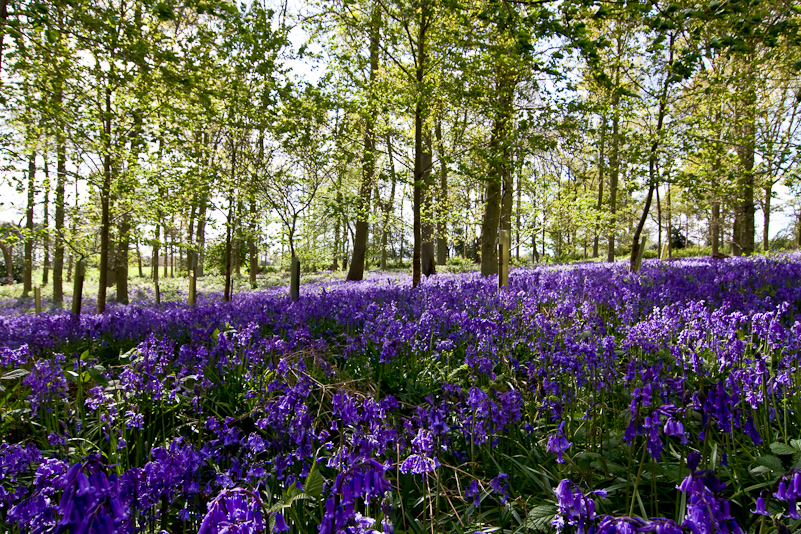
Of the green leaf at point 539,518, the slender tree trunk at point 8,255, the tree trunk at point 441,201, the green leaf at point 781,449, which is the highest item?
the tree trunk at point 441,201

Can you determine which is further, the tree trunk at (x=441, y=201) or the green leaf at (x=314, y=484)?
the tree trunk at (x=441, y=201)

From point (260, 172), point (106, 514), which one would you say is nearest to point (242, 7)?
point (260, 172)

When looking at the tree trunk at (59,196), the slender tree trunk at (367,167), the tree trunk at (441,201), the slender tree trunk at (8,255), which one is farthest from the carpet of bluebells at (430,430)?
the slender tree trunk at (8,255)

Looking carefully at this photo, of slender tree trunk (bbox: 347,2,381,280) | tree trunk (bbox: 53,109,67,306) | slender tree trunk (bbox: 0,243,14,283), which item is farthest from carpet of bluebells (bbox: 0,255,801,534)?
slender tree trunk (bbox: 0,243,14,283)

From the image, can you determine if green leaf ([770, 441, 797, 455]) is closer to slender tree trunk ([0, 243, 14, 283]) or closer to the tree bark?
the tree bark

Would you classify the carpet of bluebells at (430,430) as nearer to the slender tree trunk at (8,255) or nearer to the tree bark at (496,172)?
the tree bark at (496,172)

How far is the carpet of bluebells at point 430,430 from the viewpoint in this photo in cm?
147

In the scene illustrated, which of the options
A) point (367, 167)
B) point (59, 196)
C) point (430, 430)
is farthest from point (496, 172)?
point (59, 196)

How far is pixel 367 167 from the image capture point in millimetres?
11414

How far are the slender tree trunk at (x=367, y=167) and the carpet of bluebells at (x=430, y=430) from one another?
4.91 metres

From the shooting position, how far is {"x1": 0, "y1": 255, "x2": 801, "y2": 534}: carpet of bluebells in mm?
1466

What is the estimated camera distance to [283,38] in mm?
8656

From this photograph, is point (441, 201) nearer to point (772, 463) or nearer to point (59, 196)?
point (59, 196)

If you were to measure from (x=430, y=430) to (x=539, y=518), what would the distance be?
0.63 meters
